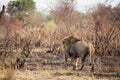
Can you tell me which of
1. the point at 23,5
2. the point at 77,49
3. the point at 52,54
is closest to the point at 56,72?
the point at 77,49

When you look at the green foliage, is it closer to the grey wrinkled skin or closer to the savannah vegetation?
the savannah vegetation

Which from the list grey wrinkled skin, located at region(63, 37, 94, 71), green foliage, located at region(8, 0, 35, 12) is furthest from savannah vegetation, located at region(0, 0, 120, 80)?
green foliage, located at region(8, 0, 35, 12)

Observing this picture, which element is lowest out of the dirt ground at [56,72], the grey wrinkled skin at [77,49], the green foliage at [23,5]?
the dirt ground at [56,72]

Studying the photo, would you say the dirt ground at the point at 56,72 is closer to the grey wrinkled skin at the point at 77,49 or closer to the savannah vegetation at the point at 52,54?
the savannah vegetation at the point at 52,54

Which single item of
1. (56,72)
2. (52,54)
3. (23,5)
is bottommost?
(56,72)

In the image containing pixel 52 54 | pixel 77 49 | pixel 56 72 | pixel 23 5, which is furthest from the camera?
pixel 23 5

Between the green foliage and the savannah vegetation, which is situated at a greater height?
the green foliage

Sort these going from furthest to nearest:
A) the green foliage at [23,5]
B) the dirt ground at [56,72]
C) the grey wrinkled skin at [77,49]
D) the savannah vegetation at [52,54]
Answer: the green foliage at [23,5] < the grey wrinkled skin at [77,49] < the savannah vegetation at [52,54] < the dirt ground at [56,72]

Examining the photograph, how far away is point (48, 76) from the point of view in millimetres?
11094

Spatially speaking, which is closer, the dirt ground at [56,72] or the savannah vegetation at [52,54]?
the dirt ground at [56,72]

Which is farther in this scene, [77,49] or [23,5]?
[23,5]

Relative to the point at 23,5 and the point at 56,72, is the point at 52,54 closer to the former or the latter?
the point at 56,72

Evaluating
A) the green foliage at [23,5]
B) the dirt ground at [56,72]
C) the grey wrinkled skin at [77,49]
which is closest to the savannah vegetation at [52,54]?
the dirt ground at [56,72]

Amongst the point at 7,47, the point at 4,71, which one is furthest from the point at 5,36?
the point at 4,71
